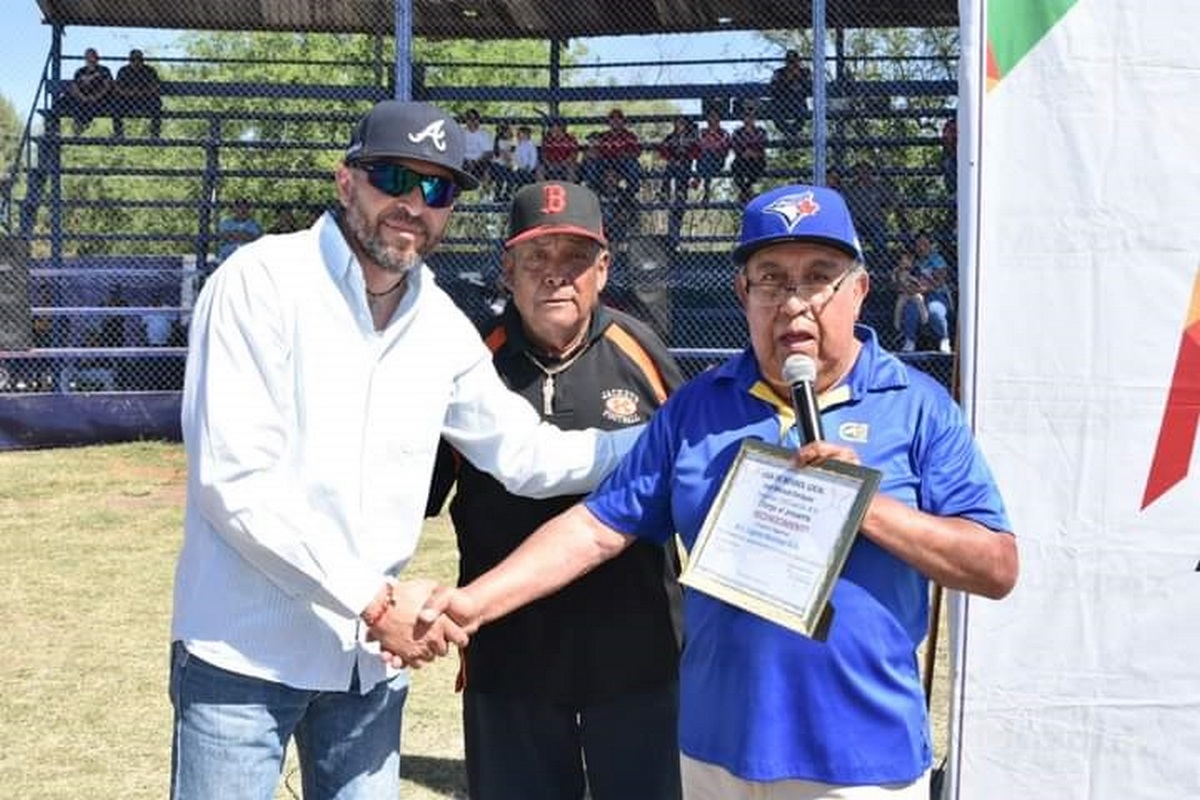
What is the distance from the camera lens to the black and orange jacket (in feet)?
10.9

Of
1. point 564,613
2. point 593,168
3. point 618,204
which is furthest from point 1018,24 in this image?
point 593,168

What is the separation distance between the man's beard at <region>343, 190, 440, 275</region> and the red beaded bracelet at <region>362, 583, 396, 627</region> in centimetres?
61

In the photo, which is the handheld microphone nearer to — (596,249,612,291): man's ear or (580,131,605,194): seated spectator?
(596,249,612,291): man's ear

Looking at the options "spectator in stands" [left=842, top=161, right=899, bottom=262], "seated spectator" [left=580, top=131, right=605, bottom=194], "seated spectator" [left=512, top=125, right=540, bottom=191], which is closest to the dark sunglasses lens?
"spectator in stands" [left=842, top=161, right=899, bottom=262]

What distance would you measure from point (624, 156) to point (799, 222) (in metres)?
12.9

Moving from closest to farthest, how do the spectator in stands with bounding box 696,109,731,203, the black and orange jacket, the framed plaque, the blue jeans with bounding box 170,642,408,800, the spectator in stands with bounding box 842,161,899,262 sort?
the framed plaque < the blue jeans with bounding box 170,642,408,800 < the black and orange jacket < the spectator in stands with bounding box 842,161,899,262 < the spectator in stands with bounding box 696,109,731,203

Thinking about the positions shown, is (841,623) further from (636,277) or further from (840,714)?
(636,277)

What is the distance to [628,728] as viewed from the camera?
3379mm

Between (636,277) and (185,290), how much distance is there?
4.80 m

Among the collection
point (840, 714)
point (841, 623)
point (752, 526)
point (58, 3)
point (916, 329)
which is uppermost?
point (58, 3)

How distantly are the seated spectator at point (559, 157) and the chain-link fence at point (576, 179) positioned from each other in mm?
24

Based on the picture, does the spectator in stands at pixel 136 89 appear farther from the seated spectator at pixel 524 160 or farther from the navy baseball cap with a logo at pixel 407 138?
the navy baseball cap with a logo at pixel 407 138

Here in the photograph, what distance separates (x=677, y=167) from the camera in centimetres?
1569

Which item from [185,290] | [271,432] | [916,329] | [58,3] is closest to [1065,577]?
[271,432]
